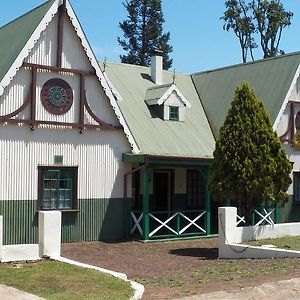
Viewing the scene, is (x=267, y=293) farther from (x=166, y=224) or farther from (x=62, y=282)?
(x=166, y=224)

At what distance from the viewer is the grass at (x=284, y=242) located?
16.8 meters

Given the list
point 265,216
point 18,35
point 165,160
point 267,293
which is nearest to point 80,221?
point 165,160

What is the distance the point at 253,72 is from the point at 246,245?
37.7ft

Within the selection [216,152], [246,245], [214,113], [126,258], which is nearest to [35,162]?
[126,258]

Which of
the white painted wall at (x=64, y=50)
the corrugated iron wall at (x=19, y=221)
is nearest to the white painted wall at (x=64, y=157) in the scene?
the corrugated iron wall at (x=19, y=221)

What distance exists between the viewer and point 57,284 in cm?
1109

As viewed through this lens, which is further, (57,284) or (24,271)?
(24,271)

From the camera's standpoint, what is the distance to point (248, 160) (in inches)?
693

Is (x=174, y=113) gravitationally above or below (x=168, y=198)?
above

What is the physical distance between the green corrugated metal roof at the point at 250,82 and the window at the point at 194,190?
1940 mm

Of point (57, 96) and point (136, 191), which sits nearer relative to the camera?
point (57, 96)

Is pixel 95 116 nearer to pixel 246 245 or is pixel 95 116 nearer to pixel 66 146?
pixel 66 146

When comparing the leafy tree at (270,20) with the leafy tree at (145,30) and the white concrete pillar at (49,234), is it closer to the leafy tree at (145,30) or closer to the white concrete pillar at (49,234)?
the leafy tree at (145,30)

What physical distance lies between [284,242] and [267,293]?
23.8 ft
